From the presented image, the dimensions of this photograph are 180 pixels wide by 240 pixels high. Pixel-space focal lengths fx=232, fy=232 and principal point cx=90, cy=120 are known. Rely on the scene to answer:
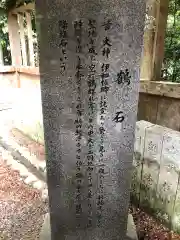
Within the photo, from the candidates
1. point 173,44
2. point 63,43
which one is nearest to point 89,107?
point 63,43

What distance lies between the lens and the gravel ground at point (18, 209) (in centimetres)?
251

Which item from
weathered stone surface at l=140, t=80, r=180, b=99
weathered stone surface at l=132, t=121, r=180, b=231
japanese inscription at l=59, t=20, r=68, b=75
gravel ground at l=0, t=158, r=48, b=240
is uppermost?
japanese inscription at l=59, t=20, r=68, b=75

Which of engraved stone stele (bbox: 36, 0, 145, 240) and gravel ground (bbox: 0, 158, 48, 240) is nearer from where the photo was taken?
engraved stone stele (bbox: 36, 0, 145, 240)

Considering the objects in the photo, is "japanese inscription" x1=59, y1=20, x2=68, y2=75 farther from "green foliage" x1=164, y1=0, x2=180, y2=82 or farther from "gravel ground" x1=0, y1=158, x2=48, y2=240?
"green foliage" x1=164, y1=0, x2=180, y2=82

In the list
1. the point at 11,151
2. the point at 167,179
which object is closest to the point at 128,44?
the point at 167,179

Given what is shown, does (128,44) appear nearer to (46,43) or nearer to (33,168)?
(46,43)

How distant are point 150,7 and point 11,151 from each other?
328 cm

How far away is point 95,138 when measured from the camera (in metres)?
1.74

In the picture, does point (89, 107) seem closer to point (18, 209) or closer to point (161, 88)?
point (161, 88)

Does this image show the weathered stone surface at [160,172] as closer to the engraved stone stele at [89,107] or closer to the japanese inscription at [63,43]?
the engraved stone stele at [89,107]

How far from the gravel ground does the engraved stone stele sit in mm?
610

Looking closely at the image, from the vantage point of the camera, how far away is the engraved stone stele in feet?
4.79

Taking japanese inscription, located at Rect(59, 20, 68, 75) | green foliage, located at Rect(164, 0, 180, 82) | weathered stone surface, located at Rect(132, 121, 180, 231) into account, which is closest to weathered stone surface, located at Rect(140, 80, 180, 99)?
weathered stone surface, located at Rect(132, 121, 180, 231)

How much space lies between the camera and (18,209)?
9.37ft
